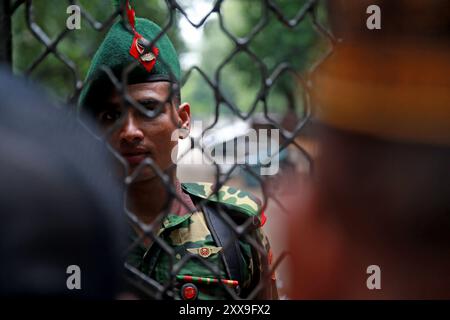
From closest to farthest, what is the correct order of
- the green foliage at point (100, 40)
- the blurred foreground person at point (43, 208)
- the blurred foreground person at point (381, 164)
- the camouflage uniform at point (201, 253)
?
the blurred foreground person at point (43, 208) → the blurred foreground person at point (381, 164) → the green foliage at point (100, 40) → the camouflage uniform at point (201, 253)

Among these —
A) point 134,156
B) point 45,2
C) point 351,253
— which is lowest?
point 351,253

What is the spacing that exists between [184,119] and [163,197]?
0.56 ft

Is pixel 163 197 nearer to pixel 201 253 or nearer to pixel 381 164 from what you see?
pixel 201 253

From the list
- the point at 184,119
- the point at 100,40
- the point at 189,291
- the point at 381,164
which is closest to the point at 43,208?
the point at 381,164

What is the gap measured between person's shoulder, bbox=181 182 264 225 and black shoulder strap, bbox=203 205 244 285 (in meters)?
0.04

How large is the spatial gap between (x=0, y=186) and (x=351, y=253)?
1.50ft

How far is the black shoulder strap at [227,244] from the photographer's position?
41.7 inches

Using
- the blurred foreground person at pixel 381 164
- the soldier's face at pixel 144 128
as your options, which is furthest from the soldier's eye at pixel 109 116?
the blurred foreground person at pixel 381 164

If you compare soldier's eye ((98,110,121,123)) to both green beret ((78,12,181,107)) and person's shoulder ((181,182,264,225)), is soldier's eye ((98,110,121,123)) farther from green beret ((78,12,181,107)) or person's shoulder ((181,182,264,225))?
person's shoulder ((181,182,264,225))

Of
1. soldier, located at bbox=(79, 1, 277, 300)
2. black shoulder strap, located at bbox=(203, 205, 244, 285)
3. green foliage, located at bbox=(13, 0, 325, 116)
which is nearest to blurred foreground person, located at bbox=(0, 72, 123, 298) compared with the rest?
green foliage, located at bbox=(13, 0, 325, 116)

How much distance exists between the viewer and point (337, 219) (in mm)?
771

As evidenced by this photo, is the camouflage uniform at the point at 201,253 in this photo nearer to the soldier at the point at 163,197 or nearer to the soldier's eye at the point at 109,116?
the soldier at the point at 163,197
